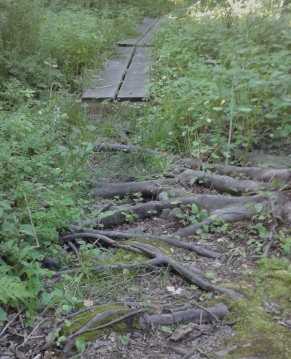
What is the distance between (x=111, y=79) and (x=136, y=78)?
1.40ft

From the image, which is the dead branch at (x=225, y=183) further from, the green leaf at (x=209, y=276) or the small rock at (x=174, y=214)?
the green leaf at (x=209, y=276)

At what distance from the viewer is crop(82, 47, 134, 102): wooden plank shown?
7.03 m

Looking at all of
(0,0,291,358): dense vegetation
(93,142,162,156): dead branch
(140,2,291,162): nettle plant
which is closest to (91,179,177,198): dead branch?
(0,0,291,358): dense vegetation

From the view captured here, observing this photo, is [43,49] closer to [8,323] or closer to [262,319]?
[8,323]

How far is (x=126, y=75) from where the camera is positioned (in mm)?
8352

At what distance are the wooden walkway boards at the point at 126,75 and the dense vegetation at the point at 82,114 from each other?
0.23 metres

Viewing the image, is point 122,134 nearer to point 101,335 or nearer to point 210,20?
point 101,335

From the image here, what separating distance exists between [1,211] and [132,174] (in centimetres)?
206

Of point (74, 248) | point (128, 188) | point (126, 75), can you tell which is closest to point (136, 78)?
point (126, 75)

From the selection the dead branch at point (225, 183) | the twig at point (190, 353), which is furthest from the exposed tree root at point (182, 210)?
the twig at point (190, 353)

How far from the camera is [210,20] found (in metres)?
9.31

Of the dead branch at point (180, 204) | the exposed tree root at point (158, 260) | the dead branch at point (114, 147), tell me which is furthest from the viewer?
the dead branch at point (114, 147)

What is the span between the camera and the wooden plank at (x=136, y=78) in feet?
23.2

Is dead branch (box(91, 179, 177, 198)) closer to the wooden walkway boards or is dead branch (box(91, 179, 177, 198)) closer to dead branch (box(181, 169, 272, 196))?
dead branch (box(181, 169, 272, 196))
